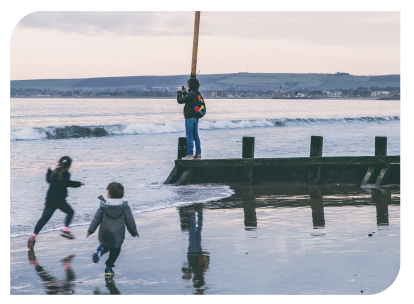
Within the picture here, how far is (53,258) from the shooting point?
24.2 ft

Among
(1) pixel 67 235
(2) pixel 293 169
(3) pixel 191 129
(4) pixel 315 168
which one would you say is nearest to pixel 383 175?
(4) pixel 315 168

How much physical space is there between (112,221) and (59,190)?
1970 mm

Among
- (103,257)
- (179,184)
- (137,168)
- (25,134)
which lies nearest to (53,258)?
(103,257)

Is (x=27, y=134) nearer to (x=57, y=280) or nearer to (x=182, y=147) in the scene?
(x=182, y=147)

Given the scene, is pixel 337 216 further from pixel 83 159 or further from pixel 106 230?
pixel 83 159

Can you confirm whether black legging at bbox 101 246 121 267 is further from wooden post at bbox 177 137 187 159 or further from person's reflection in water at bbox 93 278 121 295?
wooden post at bbox 177 137 187 159

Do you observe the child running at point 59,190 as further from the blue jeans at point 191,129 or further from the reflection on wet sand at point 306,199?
the blue jeans at point 191,129

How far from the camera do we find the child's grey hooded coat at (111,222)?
22.0 feet

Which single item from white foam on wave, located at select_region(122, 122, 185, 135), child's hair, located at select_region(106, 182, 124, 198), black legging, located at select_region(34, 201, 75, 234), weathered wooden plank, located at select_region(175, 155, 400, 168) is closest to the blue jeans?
weathered wooden plank, located at select_region(175, 155, 400, 168)

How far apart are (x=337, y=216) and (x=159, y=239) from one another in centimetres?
335

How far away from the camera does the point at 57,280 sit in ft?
21.1

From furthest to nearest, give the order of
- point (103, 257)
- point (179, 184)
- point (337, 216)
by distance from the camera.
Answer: point (179, 184), point (337, 216), point (103, 257)

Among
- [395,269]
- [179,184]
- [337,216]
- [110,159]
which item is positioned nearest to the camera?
[395,269]

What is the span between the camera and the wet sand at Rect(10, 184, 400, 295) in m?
6.12
